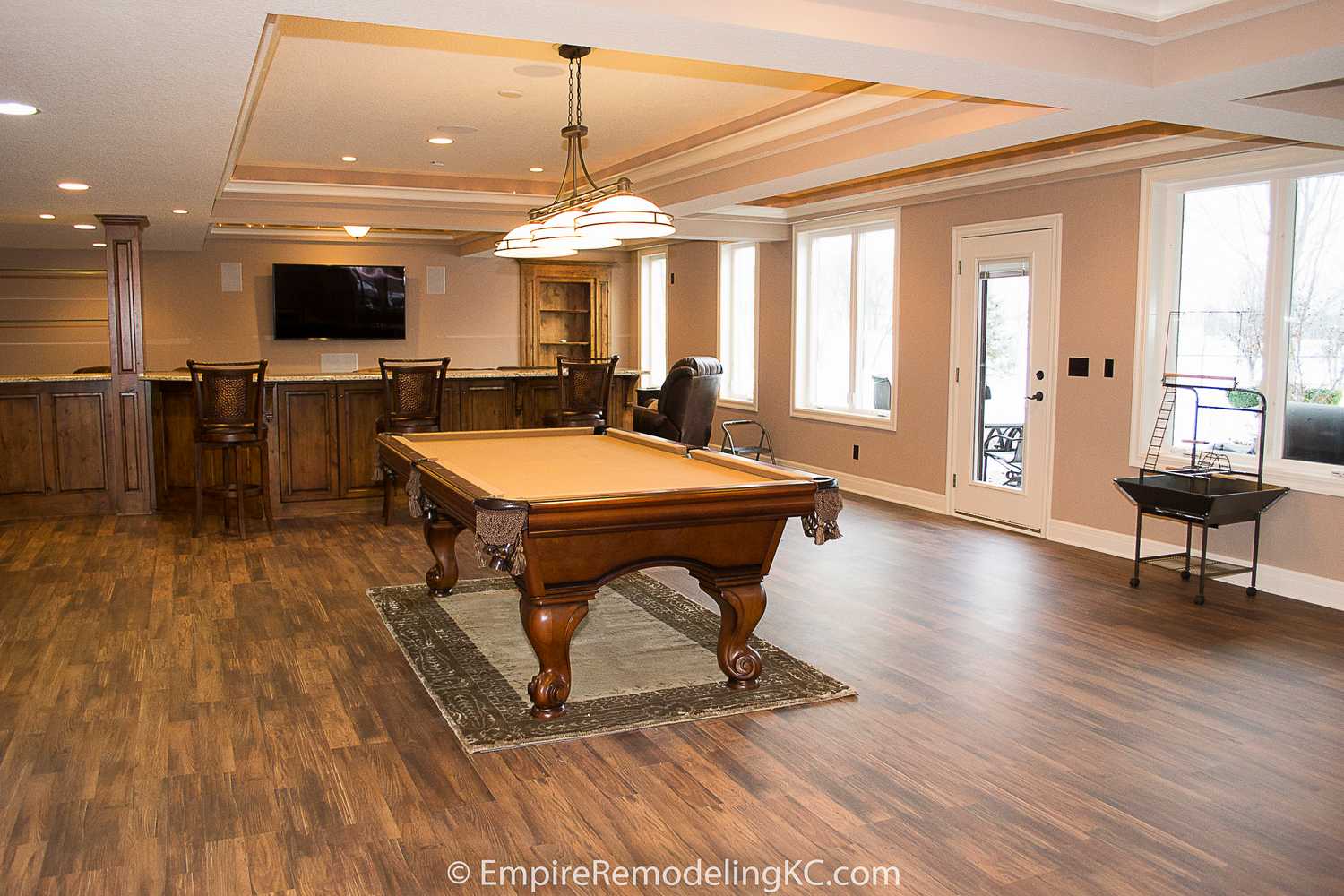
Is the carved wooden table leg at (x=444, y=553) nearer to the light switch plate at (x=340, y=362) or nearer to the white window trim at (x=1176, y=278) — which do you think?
the white window trim at (x=1176, y=278)

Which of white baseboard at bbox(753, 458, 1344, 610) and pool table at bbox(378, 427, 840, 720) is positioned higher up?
pool table at bbox(378, 427, 840, 720)

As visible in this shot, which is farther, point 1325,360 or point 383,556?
point 383,556

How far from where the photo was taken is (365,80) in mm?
5055

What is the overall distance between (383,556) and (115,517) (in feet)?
8.32

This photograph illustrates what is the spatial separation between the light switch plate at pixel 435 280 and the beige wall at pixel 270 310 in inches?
1.7

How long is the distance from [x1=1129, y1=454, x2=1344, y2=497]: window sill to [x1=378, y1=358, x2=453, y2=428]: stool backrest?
16.2 feet

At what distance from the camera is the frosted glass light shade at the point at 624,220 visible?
392 centimetres

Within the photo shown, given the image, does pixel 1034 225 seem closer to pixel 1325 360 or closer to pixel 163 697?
pixel 1325 360

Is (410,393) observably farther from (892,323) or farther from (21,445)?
(892,323)

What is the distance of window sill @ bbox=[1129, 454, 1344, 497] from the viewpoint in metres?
4.96

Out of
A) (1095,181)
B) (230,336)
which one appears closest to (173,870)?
(1095,181)

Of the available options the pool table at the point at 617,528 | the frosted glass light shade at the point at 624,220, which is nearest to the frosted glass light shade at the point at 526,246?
the frosted glass light shade at the point at 624,220

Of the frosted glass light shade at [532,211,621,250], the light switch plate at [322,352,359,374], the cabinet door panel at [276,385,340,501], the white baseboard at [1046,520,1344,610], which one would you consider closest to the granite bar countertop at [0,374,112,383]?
the cabinet door panel at [276,385,340,501]

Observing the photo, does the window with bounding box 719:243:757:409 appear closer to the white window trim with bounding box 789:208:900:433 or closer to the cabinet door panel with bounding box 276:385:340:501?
the white window trim with bounding box 789:208:900:433
